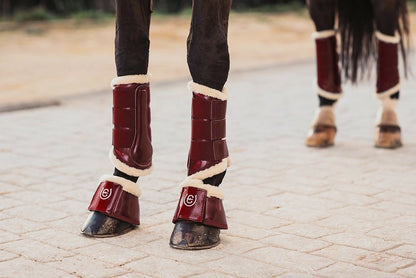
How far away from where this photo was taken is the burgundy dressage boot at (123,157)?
289 centimetres

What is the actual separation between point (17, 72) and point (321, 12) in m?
5.07

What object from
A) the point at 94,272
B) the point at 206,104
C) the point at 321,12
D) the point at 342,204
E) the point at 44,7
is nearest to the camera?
the point at 94,272

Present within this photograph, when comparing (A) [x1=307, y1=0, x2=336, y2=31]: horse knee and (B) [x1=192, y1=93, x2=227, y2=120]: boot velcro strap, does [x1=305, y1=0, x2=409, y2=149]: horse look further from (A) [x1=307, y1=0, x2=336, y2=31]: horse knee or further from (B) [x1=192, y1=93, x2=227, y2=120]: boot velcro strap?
(B) [x1=192, y1=93, x2=227, y2=120]: boot velcro strap

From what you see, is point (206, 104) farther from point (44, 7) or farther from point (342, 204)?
point (44, 7)

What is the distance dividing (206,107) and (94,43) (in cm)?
929

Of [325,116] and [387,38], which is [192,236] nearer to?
[325,116]

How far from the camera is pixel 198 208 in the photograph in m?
2.77

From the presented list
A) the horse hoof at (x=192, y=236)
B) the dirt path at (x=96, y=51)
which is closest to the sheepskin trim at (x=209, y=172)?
the horse hoof at (x=192, y=236)

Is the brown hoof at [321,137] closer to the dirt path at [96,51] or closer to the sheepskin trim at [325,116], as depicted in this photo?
the sheepskin trim at [325,116]

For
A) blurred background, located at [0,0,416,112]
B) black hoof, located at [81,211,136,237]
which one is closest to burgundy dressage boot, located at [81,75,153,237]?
black hoof, located at [81,211,136,237]

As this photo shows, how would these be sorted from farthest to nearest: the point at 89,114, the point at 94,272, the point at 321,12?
the point at 89,114 → the point at 321,12 → the point at 94,272

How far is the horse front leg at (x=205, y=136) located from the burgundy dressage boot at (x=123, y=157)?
0.20m

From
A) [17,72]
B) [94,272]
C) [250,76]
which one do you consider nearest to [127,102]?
[94,272]

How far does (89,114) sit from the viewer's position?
6051 mm
